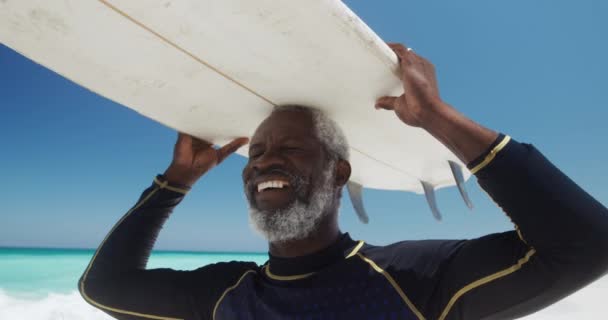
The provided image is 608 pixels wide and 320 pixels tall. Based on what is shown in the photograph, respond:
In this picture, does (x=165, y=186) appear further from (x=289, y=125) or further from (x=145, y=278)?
(x=289, y=125)

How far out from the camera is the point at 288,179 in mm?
1748

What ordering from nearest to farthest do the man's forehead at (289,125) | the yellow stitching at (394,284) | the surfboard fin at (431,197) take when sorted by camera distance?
the yellow stitching at (394,284) → the man's forehead at (289,125) → the surfboard fin at (431,197)

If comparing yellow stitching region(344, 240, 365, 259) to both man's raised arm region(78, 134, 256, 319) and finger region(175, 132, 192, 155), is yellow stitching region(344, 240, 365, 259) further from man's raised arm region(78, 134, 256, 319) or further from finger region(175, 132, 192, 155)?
finger region(175, 132, 192, 155)

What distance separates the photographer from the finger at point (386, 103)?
1602 millimetres

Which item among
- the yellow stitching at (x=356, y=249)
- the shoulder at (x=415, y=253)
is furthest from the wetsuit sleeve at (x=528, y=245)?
the yellow stitching at (x=356, y=249)

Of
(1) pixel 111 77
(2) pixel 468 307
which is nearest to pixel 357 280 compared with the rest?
(2) pixel 468 307

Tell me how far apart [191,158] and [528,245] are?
183 centimetres

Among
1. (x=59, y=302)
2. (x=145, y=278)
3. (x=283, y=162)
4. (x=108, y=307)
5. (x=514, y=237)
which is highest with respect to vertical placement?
(x=514, y=237)

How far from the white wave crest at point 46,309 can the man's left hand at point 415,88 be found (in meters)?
6.78

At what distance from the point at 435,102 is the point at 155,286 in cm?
167

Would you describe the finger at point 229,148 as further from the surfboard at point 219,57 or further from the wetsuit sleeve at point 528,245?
the wetsuit sleeve at point 528,245

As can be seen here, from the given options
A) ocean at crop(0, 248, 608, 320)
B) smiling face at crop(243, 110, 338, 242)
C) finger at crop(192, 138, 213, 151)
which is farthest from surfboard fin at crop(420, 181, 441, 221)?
ocean at crop(0, 248, 608, 320)

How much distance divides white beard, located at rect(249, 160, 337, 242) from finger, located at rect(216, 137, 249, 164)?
2.12 feet

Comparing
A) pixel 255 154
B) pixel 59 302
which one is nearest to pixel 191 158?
pixel 255 154
